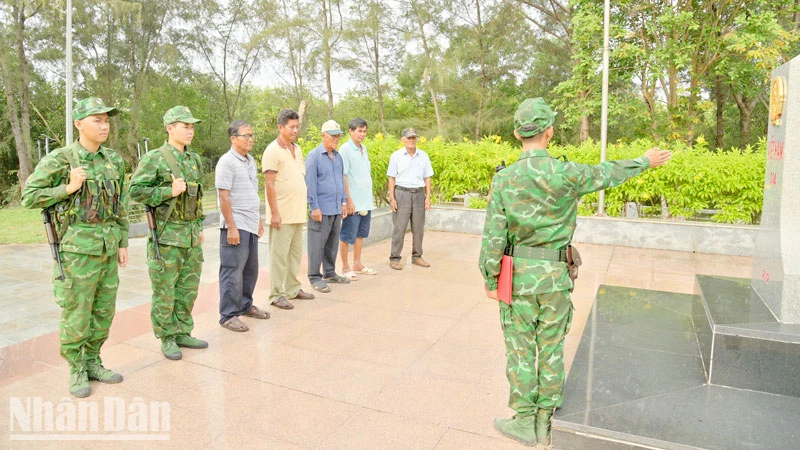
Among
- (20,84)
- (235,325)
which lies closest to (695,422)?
(235,325)

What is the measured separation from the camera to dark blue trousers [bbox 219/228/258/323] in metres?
4.05

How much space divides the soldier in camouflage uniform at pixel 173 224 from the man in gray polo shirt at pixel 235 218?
0.26 metres

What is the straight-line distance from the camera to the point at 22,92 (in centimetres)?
1664

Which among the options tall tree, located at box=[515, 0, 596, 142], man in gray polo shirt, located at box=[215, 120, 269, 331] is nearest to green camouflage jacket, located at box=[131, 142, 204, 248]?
man in gray polo shirt, located at box=[215, 120, 269, 331]

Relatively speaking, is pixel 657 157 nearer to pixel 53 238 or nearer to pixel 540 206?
pixel 540 206

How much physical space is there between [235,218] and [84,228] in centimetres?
115

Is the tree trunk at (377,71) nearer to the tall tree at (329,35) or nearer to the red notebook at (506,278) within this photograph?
the tall tree at (329,35)

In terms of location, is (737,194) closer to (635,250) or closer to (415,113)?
(635,250)

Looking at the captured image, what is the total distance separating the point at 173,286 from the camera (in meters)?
3.58

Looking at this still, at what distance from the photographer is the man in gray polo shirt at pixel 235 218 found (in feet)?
13.0

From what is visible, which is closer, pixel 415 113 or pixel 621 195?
pixel 621 195

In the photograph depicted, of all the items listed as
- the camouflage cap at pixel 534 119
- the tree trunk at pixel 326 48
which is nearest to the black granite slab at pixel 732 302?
the camouflage cap at pixel 534 119

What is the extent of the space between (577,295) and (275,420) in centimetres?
333

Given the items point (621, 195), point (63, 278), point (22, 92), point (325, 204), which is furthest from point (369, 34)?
point (63, 278)
